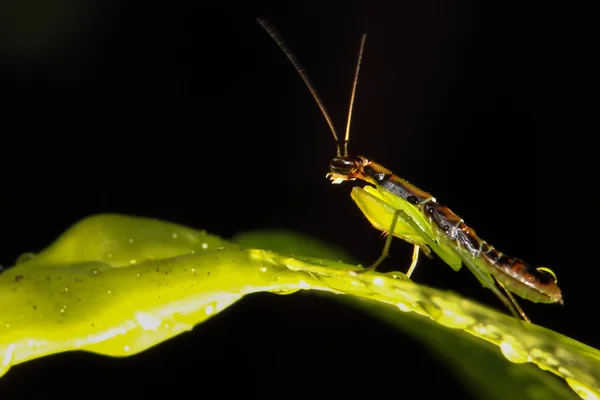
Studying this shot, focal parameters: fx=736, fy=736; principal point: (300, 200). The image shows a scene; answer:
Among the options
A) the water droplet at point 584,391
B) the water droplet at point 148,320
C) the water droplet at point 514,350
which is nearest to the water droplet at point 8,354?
the water droplet at point 148,320

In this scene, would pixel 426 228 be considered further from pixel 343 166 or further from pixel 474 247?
pixel 343 166

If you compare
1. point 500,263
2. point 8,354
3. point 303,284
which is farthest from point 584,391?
point 500,263

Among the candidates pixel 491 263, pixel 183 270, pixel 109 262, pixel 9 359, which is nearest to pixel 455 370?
pixel 183 270

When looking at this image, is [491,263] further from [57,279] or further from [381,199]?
[57,279]

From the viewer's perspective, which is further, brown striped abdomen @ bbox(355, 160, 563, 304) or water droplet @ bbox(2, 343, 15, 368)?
brown striped abdomen @ bbox(355, 160, 563, 304)

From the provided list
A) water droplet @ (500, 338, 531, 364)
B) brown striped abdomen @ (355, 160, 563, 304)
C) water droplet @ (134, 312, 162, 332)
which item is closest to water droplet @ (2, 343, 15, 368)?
water droplet @ (134, 312, 162, 332)

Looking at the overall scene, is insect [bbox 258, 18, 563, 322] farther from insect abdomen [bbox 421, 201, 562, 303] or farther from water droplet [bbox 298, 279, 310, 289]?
water droplet [bbox 298, 279, 310, 289]
